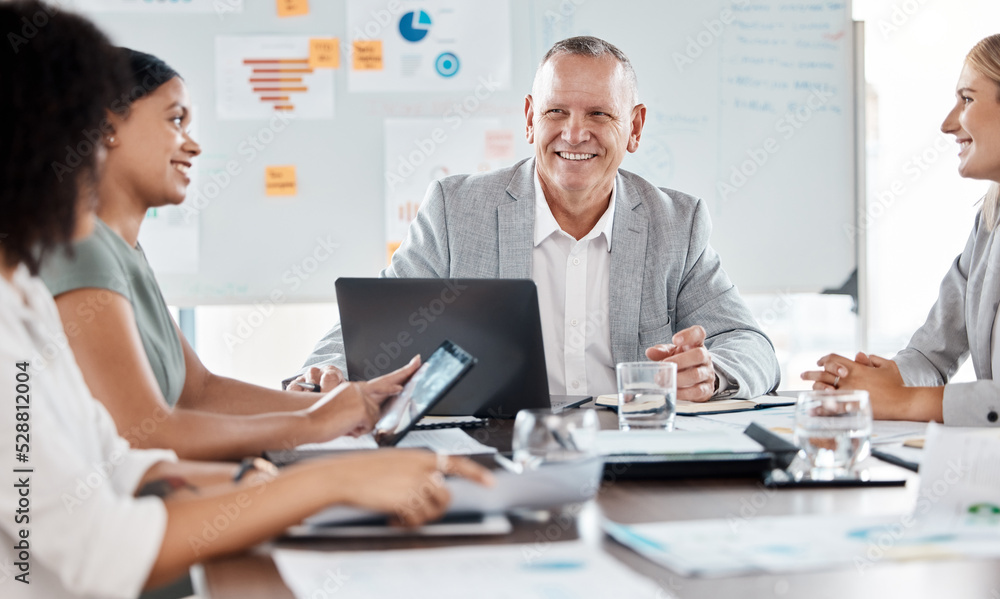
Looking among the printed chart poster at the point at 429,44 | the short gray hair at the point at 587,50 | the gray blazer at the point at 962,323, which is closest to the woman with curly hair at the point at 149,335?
the short gray hair at the point at 587,50

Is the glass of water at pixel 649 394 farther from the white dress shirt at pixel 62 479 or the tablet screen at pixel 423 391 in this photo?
the white dress shirt at pixel 62 479

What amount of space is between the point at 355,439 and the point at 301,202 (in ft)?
5.89

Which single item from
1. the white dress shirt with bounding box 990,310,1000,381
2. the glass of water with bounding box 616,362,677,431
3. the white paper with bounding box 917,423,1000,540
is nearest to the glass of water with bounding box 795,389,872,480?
the white paper with bounding box 917,423,1000,540

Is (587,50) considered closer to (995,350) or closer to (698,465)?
(995,350)

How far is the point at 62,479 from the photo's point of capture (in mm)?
723

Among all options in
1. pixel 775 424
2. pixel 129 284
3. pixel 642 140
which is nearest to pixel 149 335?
pixel 129 284

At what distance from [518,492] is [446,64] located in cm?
236

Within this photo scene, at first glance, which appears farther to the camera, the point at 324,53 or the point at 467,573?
the point at 324,53

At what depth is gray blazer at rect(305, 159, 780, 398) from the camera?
6.66 feet

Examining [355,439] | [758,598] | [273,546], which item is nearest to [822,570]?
[758,598]

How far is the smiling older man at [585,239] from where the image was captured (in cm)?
204

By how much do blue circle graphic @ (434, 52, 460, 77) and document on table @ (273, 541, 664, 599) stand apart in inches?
94.5

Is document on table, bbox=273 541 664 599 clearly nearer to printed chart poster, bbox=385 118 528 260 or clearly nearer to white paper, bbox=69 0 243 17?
printed chart poster, bbox=385 118 528 260

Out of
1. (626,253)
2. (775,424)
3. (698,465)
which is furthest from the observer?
(626,253)
